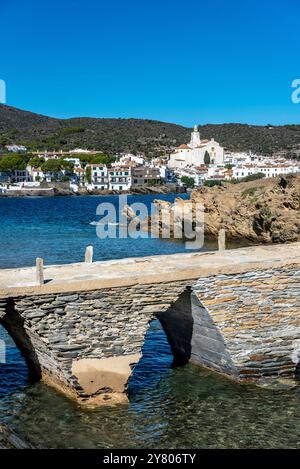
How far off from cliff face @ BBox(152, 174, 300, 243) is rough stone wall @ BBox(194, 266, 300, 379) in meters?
24.0

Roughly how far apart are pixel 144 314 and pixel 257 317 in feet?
8.21

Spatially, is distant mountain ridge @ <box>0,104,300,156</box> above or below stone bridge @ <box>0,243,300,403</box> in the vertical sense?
above

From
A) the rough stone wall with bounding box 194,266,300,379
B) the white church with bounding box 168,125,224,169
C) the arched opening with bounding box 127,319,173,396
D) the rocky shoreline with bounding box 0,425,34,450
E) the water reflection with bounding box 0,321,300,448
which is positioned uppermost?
the white church with bounding box 168,125,224,169

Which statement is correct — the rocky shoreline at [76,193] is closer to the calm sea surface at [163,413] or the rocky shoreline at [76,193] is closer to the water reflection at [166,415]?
the calm sea surface at [163,413]

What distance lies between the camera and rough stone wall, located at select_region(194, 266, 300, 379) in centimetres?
1198

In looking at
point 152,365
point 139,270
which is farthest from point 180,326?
point 139,270

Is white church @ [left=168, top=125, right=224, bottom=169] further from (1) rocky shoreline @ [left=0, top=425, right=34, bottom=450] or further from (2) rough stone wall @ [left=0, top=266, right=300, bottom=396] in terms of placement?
(1) rocky shoreline @ [left=0, top=425, right=34, bottom=450]

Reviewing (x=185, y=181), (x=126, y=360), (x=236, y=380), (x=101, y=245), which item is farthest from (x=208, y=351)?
(x=185, y=181)

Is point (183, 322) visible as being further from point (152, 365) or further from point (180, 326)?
point (152, 365)

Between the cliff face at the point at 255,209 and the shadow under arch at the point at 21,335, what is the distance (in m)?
25.7

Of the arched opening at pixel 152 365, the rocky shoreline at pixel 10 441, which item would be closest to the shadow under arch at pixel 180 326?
the arched opening at pixel 152 365

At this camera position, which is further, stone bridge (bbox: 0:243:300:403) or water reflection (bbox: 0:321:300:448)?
stone bridge (bbox: 0:243:300:403)

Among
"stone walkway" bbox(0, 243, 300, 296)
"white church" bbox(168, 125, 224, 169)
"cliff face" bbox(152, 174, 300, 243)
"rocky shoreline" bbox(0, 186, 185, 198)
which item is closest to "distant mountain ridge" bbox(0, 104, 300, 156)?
"white church" bbox(168, 125, 224, 169)
